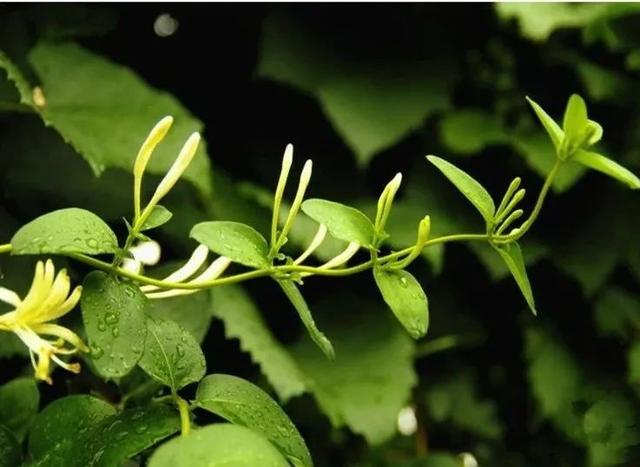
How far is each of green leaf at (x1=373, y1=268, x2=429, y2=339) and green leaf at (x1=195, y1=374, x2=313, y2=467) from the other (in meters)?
0.07

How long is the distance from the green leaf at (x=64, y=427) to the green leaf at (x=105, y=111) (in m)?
0.30

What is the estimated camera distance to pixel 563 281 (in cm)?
110

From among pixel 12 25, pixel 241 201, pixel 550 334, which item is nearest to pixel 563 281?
pixel 550 334

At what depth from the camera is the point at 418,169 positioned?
3.55 ft

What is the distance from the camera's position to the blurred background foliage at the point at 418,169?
3.13 feet

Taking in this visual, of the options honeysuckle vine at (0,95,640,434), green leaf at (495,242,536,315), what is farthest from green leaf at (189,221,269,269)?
green leaf at (495,242,536,315)

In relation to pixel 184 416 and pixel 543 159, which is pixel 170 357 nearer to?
pixel 184 416

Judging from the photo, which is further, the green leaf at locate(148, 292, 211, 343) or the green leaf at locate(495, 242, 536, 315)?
the green leaf at locate(148, 292, 211, 343)

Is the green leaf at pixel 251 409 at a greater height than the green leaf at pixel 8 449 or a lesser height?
greater

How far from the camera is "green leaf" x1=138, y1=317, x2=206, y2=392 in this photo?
0.47 m

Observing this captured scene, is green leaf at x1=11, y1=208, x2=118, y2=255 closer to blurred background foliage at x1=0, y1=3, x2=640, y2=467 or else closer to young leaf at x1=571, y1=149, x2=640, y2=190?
young leaf at x1=571, y1=149, x2=640, y2=190

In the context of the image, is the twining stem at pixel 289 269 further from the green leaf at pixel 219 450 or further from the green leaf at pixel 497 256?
the green leaf at pixel 497 256

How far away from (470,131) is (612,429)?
0.44m

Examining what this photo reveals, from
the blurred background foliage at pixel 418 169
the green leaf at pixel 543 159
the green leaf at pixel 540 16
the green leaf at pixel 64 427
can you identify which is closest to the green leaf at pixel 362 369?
the blurred background foliage at pixel 418 169
